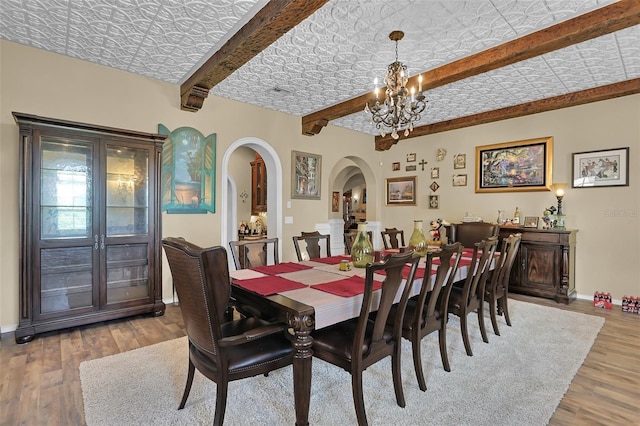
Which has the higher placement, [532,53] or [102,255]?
[532,53]

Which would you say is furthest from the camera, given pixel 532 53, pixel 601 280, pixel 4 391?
pixel 601 280

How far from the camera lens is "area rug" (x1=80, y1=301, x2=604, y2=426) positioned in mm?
1907

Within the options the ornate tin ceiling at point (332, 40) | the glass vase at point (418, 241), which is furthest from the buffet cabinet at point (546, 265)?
the glass vase at point (418, 241)

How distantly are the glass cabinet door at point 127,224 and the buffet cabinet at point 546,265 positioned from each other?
16.1 ft

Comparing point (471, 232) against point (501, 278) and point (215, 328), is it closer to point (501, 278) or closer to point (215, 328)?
point (501, 278)

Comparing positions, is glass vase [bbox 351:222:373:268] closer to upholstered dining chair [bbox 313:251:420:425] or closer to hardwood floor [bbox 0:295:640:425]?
upholstered dining chair [bbox 313:251:420:425]

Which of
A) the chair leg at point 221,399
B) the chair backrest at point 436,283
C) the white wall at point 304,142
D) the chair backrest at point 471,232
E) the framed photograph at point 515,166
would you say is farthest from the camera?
the framed photograph at point 515,166

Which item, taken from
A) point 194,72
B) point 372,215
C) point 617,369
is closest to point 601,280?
point 617,369

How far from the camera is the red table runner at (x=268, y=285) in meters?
2.05

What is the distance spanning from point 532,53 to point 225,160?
3.78 m

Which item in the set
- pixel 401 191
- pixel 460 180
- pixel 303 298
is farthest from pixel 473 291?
pixel 401 191

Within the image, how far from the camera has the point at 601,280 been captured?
14.5ft

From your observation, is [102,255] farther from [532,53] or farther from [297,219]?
[532,53]

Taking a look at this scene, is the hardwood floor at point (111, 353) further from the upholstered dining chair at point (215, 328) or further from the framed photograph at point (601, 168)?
the framed photograph at point (601, 168)
